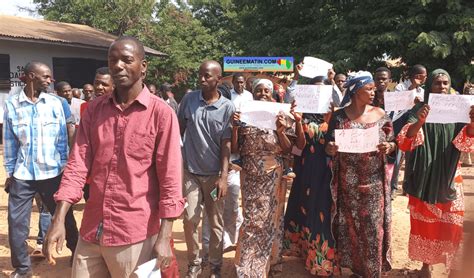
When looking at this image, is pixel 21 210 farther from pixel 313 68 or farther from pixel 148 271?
pixel 313 68

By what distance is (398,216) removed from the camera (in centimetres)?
638

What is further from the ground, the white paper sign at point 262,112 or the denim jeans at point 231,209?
the white paper sign at point 262,112

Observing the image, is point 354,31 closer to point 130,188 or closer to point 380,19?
point 380,19

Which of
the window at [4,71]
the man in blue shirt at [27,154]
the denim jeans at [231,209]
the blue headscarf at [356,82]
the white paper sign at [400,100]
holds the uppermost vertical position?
the window at [4,71]

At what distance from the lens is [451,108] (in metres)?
3.64

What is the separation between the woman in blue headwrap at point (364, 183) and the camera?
3879 mm

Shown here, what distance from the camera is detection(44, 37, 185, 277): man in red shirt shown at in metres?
2.49

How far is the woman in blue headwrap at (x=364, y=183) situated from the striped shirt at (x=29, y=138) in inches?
98.6

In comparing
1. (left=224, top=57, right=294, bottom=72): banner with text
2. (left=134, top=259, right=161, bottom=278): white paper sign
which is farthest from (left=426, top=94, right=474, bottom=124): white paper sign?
(left=224, top=57, right=294, bottom=72): banner with text

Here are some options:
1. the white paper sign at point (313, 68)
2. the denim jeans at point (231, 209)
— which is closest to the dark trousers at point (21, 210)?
the denim jeans at point (231, 209)

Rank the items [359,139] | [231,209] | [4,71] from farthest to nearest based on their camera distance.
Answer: [4,71]
[231,209]
[359,139]

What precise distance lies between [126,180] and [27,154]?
2137 mm

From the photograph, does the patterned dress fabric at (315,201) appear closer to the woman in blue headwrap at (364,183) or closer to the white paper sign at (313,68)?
the woman in blue headwrap at (364,183)

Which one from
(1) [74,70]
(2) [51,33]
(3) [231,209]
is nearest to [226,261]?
(3) [231,209]
